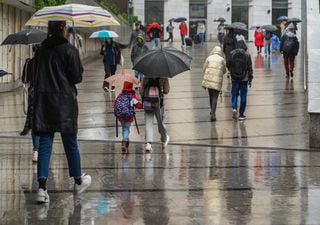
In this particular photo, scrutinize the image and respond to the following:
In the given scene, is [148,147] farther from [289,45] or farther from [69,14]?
[289,45]

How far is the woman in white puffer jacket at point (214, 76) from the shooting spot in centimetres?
1589

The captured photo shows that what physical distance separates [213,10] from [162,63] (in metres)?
59.6

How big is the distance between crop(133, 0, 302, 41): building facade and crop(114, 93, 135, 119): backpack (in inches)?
2237

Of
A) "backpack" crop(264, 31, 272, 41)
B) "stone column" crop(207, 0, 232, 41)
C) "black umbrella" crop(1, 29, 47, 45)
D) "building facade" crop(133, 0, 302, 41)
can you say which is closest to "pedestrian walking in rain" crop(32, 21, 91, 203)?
"black umbrella" crop(1, 29, 47, 45)

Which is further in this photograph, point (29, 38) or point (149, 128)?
point (29, 38)

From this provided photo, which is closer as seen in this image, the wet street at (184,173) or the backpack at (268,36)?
the wet street at (184,173)

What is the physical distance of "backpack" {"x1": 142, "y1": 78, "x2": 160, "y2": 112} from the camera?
12.2 m

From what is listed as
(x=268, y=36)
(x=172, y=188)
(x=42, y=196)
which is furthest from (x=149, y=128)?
(x=268, y=36)

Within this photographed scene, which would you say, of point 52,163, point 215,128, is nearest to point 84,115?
point 215,128

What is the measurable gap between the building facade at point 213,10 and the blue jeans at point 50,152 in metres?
60.5

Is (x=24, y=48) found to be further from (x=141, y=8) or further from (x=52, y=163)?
(x=141, y=8)

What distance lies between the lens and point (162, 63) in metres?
11.9

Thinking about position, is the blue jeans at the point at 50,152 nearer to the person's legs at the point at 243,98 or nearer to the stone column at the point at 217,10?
the person's legs at the point at 243,98

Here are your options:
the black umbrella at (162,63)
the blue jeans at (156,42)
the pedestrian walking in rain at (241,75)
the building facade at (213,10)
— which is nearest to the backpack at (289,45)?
the pedestrian walking in rain at (241,75)
